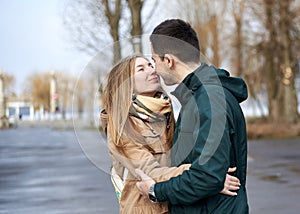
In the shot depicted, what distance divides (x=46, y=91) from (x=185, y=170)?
93.7m

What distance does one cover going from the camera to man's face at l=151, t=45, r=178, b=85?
3145 millimetres

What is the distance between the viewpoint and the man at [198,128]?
115 inches

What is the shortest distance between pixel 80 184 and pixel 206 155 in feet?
35.7

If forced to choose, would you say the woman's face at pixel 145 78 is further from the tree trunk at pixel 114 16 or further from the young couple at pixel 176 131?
the tree trunk at pixel 114 16

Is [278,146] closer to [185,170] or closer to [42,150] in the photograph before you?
[42,150]

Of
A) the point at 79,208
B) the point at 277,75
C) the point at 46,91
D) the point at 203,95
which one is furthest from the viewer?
the point at 46,91

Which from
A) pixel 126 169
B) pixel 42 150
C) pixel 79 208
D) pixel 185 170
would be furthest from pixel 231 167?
pixel 42 150

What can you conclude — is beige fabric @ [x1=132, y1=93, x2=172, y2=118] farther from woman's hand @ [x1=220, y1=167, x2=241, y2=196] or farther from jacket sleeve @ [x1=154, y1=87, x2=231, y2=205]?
woman's hand @ [x1=220, y1=167, x2=241, y2=196]

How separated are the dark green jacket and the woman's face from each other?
0.65ft

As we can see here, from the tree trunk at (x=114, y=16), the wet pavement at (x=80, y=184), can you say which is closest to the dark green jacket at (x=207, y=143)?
the wet pavement at (x=80, y=184)

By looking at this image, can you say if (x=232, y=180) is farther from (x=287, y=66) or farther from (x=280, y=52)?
(x=280, y=52)

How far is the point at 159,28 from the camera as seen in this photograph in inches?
123

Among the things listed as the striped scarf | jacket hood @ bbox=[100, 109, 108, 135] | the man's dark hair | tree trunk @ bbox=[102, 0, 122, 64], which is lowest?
jacket hood @ bbox=[100, 109, 108, 135]

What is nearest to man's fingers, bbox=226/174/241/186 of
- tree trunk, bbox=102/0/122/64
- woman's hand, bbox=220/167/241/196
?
woman's hand, bbox=220/167/241/196
